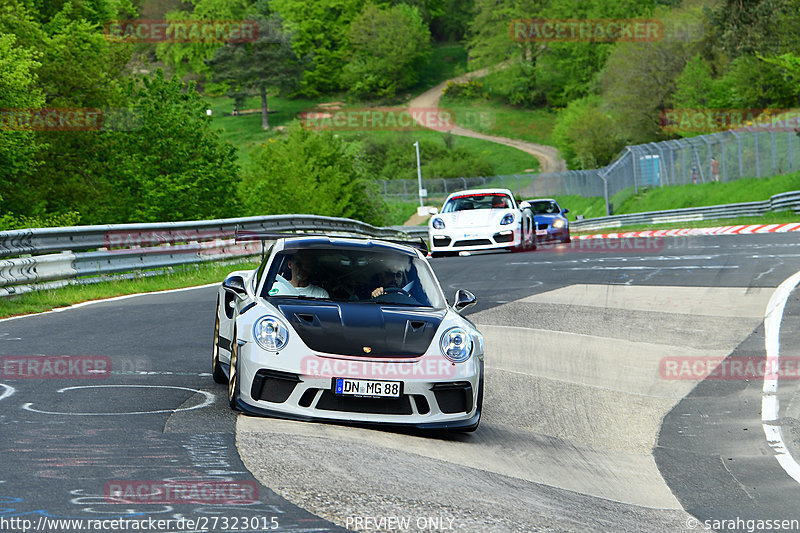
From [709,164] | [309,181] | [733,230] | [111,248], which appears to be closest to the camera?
[111,248]

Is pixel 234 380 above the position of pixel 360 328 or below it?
below

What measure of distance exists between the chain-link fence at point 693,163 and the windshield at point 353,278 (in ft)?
117

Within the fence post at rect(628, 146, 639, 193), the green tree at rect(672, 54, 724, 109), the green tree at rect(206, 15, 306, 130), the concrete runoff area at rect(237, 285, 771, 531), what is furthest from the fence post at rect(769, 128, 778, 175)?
the green tree at rect(206, 15, 306, 130)

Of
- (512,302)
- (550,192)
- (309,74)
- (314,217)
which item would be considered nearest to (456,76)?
(309,74)

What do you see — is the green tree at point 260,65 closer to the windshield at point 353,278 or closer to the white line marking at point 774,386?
the white line marking at point 774,386

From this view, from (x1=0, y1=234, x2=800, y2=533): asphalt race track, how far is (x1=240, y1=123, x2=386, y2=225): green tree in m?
32.2

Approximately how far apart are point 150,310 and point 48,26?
3260 cm

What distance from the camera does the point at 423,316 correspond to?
7.72 meters

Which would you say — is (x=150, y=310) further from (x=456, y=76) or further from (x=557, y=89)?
(x=456, y=76)

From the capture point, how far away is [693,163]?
49781 mm

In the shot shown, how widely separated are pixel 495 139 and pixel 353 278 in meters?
113

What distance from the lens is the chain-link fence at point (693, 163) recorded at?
42406 millimetres

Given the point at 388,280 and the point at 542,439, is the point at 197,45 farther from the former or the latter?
the point at 542,439

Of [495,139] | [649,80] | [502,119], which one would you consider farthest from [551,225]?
[502,119]
